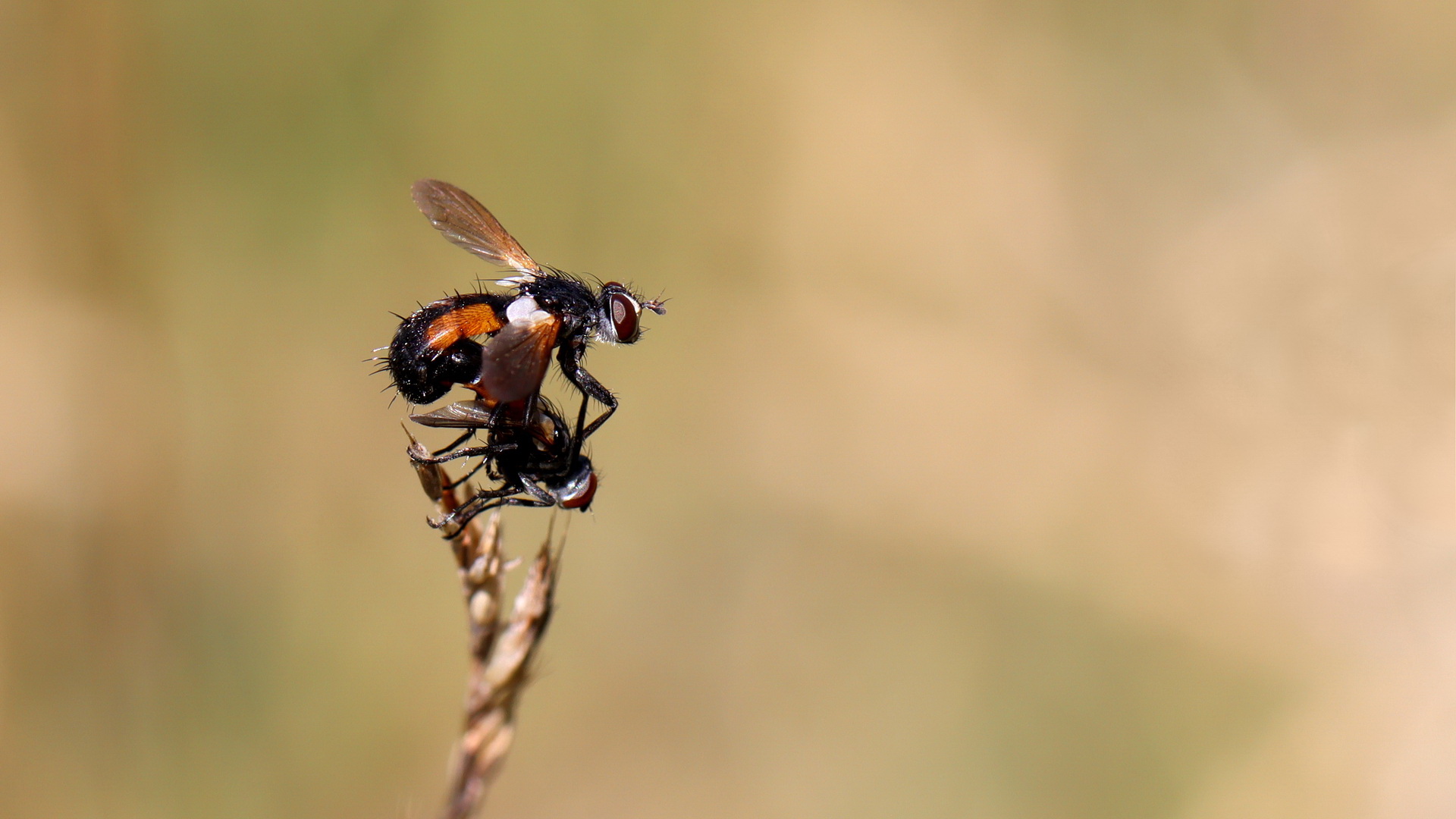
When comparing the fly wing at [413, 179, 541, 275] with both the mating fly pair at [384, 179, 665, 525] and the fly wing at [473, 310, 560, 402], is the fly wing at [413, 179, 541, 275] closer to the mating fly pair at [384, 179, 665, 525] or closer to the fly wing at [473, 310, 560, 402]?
the mating fly pair at [384, 179, 665, 525]

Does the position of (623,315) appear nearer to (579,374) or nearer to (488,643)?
(579,374)

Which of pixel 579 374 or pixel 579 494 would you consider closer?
pixel 579 494

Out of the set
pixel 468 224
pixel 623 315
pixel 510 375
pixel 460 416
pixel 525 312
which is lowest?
pixel 460 416

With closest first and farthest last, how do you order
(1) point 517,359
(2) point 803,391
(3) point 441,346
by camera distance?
(1) point 517,359 → (3) point 441,346 → (2) point 803,391

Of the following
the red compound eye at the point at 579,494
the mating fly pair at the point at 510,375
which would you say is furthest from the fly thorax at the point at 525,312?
the red compound eye at the point at 579,494

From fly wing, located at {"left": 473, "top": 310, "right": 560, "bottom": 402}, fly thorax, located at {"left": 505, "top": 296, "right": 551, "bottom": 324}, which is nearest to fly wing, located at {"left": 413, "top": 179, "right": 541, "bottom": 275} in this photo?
fly thorax, located at {"left": 505, "top": 296, "right": 551, "bottom": 324}

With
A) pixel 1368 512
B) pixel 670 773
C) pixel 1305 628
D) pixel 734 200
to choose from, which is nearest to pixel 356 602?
pixel 670 773

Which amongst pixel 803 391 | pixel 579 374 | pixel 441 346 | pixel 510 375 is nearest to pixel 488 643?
pixel 510 375

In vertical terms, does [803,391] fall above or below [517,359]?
above

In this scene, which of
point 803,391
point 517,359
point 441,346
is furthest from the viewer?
point 803,391
